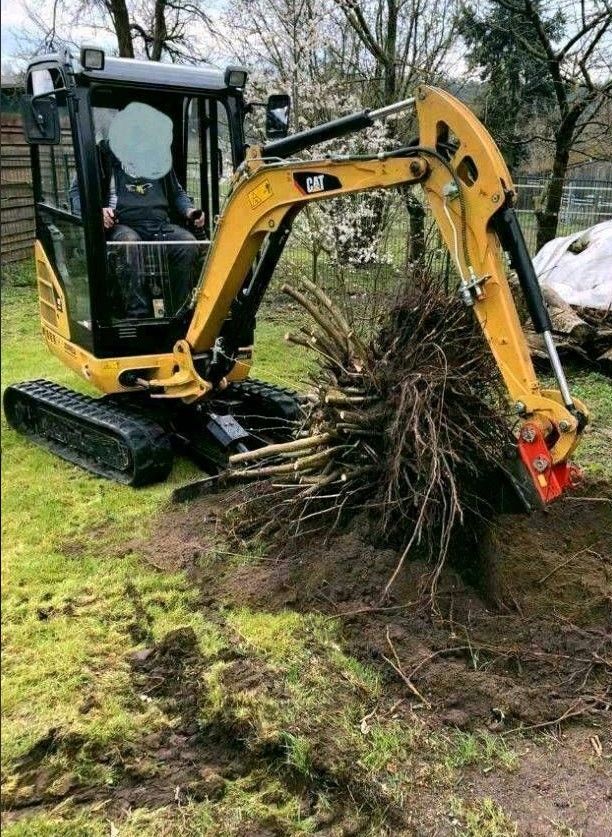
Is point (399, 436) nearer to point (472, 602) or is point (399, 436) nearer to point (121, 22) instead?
point (472, 602)

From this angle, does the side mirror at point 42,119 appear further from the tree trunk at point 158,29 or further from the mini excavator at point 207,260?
the tree trunk at point 158,29

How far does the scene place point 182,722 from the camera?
114 inches

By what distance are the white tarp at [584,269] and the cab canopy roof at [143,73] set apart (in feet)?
14.6

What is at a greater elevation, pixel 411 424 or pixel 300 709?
pixel 411 424

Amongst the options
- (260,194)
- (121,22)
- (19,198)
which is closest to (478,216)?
(260,194)

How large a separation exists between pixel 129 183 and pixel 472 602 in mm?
3324

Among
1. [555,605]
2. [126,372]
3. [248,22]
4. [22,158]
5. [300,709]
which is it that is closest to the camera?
[300,709]

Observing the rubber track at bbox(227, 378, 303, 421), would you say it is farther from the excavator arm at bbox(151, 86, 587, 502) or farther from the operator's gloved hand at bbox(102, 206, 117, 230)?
the excavator arm at bbox(151, 86, 587, 502)

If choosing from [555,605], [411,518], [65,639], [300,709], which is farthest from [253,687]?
[555,605]

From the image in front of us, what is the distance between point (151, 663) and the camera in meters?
3.21

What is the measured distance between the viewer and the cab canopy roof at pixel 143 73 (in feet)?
14.7

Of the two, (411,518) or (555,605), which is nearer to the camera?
(555,605)

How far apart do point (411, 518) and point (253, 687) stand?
125cm

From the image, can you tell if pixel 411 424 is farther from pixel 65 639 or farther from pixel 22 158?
pixel 22 158
